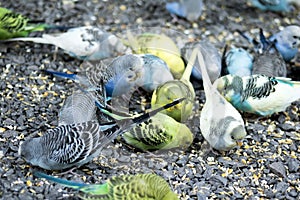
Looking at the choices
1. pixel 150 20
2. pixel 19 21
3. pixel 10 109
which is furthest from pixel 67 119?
pixel 150 20

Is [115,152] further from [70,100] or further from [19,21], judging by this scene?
[19,21]

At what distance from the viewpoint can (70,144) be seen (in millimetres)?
3492

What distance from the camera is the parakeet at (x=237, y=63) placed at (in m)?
4.45

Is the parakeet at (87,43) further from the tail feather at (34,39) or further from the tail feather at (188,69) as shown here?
the tail feather at (188,69)

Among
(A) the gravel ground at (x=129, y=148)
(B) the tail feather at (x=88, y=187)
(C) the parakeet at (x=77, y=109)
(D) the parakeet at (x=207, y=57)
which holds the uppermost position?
(D) the parakeet at (x=207, y=57)

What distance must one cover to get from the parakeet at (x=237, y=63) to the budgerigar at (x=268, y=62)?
5 cm

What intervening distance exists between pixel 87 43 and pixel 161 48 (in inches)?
21.7

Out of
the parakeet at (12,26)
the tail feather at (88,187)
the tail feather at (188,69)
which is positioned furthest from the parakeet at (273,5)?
the tail feather at (88,187)

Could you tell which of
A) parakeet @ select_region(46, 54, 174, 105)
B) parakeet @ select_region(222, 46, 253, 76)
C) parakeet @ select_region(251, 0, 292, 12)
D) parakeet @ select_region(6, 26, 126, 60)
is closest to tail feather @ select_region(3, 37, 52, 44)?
parakeet @ select_region(6, 26, 126, 60)

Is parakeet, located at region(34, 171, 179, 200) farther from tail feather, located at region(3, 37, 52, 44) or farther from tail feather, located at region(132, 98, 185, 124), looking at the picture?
tail feather, located at region(3, 37, 52, 44)

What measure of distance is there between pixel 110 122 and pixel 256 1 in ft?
7.88

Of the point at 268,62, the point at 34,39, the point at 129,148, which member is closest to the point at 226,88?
the point at 268,62

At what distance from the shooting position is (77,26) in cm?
508

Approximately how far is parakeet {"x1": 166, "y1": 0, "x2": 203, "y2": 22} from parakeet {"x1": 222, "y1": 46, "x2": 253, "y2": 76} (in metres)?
0.74
